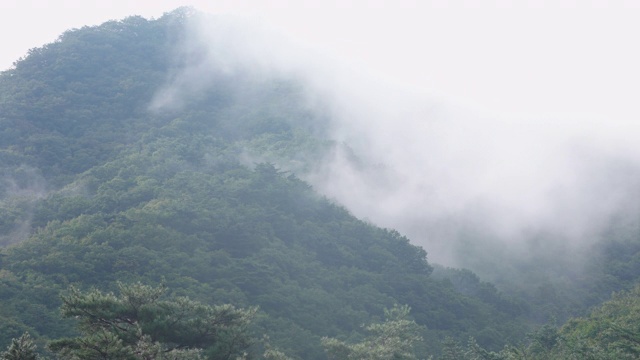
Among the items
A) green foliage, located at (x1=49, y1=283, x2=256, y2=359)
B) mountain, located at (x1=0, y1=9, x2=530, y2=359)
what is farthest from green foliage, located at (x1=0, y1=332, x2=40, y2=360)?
mountain, located at (x1=0, y1=9, x2=530, y2=359)

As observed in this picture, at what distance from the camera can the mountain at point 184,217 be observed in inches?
1531

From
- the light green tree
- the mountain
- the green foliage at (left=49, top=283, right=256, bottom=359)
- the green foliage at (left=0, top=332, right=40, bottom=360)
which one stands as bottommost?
the green foliage at (left=0, top=332, right=40, bottom=360)

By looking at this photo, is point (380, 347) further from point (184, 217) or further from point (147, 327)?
point (184, 217)

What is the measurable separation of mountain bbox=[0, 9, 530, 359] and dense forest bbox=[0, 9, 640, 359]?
163mm

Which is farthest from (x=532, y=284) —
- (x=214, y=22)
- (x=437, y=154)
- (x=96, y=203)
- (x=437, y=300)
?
(x=214, y=22)

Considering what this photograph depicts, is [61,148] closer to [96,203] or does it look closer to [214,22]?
[96,203]

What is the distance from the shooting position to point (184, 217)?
48.3 m

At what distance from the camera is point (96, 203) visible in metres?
47.9

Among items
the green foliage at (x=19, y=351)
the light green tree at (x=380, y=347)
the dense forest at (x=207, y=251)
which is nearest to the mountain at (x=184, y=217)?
the dense forest at (x=207, y=251)

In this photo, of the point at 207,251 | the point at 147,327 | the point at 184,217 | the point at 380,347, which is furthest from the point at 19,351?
the point at 184,217

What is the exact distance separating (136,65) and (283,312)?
53842 millimetres

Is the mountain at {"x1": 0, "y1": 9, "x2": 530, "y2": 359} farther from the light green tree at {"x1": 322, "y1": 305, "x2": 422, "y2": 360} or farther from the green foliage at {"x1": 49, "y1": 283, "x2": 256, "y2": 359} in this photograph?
the green foliage at {"x1": 49, "y1": 283, "x2": 256, "y2": 359}

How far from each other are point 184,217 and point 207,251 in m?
3.89

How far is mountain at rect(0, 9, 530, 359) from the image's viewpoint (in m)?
38.9
